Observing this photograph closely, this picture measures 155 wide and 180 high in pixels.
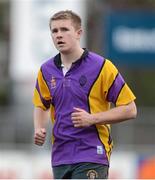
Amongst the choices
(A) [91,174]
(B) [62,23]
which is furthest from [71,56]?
(A) [91,174]

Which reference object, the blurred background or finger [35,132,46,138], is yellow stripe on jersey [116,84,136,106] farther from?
the blurred background

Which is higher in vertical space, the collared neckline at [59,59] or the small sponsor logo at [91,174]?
the collared neckline at [59,59]

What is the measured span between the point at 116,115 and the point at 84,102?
0.85 ft

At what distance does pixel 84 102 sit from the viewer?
8.66 metres

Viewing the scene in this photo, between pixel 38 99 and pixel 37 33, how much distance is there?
9461 millimetres

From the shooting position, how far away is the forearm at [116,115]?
336 inches

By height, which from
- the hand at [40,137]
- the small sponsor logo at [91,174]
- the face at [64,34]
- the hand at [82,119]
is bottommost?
the small sponsor logo at [91,174]

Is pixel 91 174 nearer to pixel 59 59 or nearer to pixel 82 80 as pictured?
pixel 82 80

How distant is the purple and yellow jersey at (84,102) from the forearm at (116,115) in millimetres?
54

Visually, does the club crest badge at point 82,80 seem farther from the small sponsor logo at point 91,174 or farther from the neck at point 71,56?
the small sponsor logo at point 91,174

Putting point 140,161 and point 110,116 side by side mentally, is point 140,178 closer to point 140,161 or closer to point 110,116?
point 140,161

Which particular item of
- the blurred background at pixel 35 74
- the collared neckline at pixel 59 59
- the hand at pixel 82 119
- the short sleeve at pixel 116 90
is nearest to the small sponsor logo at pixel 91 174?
the hand at pixel 82 119

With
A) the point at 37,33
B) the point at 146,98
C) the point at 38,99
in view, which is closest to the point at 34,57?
the point at 37,33

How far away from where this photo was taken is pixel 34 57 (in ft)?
59.0
